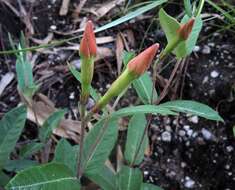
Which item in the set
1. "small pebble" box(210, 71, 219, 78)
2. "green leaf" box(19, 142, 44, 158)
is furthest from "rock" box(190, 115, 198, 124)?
"green leaf" box(19, 142, 44, 158)

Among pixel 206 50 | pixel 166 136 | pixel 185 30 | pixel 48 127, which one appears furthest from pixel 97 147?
pixel 206 50

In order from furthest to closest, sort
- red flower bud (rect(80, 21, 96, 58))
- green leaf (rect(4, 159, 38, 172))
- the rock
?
the rock → green leaf (rect(4, 159, 38, 172)) → red flower bud (rect(80, 21, 96, 58))

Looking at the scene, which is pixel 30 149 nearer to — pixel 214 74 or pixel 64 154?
pixel 64 154

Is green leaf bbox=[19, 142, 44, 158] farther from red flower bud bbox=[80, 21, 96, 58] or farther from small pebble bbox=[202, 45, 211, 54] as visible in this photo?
small pebble bbox=[202, 45, 211, 54]

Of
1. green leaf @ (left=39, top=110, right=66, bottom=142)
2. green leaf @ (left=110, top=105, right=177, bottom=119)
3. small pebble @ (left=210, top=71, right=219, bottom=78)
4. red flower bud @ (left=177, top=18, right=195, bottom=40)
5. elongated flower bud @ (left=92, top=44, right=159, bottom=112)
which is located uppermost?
red flower bud @ (left=177, top=18, right=195, bottom=40)

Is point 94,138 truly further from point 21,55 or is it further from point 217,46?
point 217,46

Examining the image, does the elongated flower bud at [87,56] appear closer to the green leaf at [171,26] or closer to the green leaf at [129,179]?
the green leaf at [171,26]
